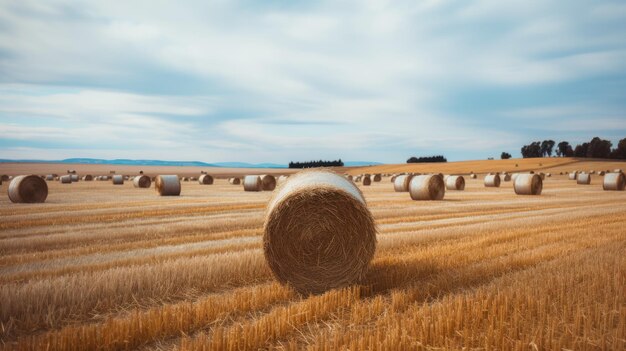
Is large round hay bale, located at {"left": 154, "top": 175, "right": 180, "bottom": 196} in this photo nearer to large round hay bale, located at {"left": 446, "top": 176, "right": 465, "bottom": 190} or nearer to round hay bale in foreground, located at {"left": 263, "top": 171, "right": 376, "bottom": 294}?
large round hay bale, located at {"left": 446, "top": 176, "right": 465, "bottom": 190}

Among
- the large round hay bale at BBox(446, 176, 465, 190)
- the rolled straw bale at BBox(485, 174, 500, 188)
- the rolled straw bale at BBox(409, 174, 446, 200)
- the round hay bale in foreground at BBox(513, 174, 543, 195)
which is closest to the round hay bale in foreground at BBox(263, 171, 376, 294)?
the rolled straw bale at BBox(409, 174, 446, 200)

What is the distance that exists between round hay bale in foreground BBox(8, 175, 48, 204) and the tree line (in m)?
103

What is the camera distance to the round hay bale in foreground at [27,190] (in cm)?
1911

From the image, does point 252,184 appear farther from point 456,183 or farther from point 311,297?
point 311,297

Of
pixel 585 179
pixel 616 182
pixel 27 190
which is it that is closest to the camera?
pixel 27 190

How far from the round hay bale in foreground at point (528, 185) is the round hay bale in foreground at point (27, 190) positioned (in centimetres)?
2366

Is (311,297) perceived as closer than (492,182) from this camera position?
Yes

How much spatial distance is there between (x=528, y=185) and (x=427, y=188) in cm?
757

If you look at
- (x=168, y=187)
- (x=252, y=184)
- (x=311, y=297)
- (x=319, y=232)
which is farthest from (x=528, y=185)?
(x=311, y=297)

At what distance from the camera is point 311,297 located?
5680mm

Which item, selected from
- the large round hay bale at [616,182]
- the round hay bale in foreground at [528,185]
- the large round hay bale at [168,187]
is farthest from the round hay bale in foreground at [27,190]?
the large round hay bale at [616,182]

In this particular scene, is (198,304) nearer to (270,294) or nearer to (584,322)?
(270,294)

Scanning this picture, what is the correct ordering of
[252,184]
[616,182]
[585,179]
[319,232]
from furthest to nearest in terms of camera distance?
[585,179], [252,184], [616,182], [319,232]

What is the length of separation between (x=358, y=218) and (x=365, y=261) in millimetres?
597
